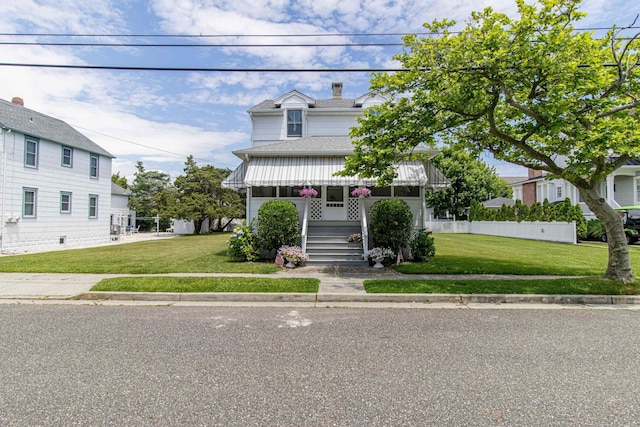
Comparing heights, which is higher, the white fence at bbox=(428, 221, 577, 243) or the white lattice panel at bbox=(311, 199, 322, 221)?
the white lattice panel at bbox=(311, 199, 322, 221)

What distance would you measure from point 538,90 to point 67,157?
23691 millimetres

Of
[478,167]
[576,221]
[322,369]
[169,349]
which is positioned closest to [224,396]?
[322,369]

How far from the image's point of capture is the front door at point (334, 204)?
14547 millimetres

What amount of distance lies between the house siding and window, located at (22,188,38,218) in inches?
6.2

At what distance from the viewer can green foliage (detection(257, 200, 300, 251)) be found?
11930mm

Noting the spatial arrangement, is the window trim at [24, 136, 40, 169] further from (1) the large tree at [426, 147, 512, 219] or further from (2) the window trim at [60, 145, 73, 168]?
(1) the large tree at [426, 147, 512, 219]

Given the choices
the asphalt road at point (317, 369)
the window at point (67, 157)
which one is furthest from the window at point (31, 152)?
the asphalt road at point (317, 369)

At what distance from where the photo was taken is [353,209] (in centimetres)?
1465

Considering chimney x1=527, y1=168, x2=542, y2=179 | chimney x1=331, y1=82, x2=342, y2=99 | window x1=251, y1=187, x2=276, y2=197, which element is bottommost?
window x1=251, y1=187, x2=276, y2=197

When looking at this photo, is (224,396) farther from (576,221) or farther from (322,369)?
(576,221)

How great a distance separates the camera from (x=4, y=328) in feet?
17.9

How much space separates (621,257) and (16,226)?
24.1m

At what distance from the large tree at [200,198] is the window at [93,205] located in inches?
321

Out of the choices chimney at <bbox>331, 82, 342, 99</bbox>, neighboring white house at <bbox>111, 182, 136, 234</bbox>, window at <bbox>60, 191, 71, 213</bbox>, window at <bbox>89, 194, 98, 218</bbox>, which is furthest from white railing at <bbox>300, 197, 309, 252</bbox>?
neighboring white house at <bbox>111, 182, 136, 234</bbox>
